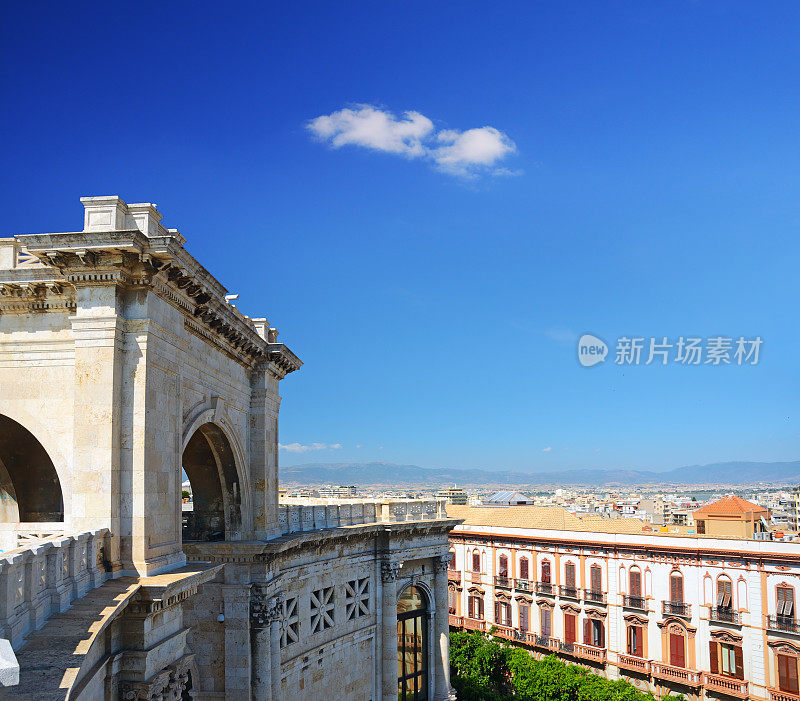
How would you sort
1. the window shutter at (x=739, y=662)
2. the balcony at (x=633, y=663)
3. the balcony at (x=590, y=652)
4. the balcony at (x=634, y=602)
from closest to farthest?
the window shutter at (x=739, y=662) → the balcony at (x=633, y=663) → the balcony at (x=634, y=602) → the balcony at (x=590, y=652)

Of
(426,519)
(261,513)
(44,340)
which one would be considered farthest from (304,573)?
(44,340)

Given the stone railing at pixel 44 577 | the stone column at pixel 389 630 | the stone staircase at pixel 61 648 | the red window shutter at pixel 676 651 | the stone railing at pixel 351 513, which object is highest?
the stone railing at pixel 44 577

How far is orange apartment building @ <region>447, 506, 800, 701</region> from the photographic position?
43188 mm

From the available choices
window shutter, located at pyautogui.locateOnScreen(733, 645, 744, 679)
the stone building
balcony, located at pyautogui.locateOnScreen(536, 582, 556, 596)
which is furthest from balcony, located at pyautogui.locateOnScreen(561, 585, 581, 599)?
the stone building

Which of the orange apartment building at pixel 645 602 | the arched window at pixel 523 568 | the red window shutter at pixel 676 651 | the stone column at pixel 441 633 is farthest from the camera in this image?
the arched window at pixel 523 568

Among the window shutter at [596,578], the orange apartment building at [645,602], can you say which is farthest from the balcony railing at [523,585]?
the window shutter at [596,578]

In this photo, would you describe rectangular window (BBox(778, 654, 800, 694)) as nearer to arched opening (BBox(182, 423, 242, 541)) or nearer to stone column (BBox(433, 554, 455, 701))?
stone column (BBox(433, 554, 455, 701))

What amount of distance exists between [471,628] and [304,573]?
36640 millimetres

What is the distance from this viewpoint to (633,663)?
4819 cm

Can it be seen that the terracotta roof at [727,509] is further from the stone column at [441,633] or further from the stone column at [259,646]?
the stone column at [259,646]

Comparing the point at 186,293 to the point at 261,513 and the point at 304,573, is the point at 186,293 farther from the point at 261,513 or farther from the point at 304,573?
the point at 304,573

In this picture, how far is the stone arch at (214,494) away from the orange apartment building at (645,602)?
18783 millimetres

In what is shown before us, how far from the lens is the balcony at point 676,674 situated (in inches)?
1780

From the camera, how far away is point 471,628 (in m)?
57.6
